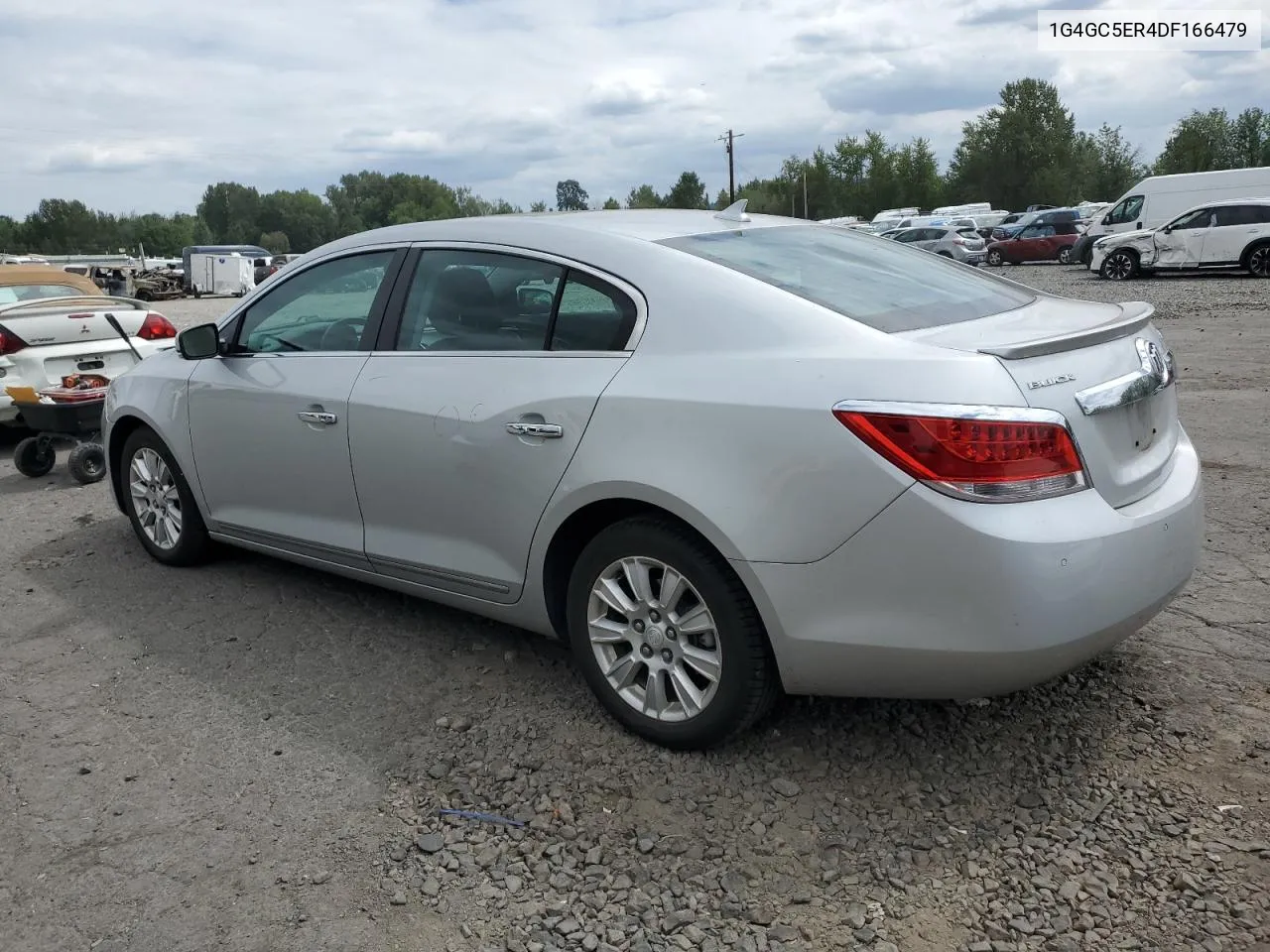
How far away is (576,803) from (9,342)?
23.9 ft

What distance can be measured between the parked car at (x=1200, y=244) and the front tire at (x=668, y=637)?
933 inches

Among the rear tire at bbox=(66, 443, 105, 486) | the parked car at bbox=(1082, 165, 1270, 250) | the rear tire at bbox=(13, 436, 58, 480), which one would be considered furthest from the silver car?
the parked car at bbox=(1082, 165, 1270, 250)

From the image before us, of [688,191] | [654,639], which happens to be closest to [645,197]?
[688,191]

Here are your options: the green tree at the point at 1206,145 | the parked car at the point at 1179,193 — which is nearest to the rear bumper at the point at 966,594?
the parked car at the point at 1179,193

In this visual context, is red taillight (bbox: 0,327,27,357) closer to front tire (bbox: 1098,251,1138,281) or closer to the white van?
front tire (bbox: 1098,251,1138,281)

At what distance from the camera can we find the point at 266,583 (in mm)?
5137

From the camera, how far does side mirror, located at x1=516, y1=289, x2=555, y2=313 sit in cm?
362

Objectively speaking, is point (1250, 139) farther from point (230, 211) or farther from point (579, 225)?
point (230, 211)

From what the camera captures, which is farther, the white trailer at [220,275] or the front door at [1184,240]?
the white trailer at [220,275]

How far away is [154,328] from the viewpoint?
926cm

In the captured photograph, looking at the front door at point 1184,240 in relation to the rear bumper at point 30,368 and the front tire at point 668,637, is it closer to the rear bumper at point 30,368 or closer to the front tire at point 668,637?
the rear bumper at point 30,368

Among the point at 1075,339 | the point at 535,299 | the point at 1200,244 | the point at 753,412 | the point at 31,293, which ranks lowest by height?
the point at 1200,244

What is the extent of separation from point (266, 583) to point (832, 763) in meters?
3.00

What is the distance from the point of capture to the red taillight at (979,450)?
8.80 ft
